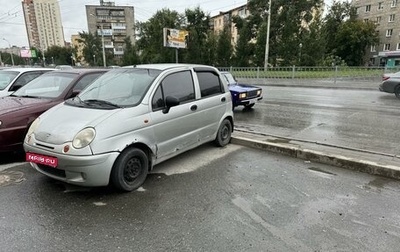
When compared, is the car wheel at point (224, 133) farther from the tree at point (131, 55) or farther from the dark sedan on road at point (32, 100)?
the tree at point (131, 55)

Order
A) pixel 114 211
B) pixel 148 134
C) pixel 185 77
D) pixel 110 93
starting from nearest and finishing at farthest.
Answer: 1. pixel 114 211
2. pixel 148 134
3. pixel 110 93
4. pixel 185 77

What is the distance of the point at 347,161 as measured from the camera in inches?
188

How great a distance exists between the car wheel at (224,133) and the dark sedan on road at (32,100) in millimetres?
3144

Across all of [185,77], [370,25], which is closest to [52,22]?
[370,25]

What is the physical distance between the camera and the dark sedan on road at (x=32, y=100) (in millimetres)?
4863

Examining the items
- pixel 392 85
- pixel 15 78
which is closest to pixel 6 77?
pixel 15 78

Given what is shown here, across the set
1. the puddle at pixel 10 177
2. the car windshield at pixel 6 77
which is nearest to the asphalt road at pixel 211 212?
the puddle at pixel 10 177

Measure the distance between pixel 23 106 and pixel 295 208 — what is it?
493 centimetres

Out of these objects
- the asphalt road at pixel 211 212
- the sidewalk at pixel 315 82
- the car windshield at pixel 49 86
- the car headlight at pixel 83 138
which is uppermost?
the car windshield at pixel 49 86

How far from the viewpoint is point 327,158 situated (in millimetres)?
5000

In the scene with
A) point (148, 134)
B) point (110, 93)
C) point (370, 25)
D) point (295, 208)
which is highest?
point (370, 25)

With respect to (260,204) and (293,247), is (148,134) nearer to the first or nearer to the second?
(260,204)

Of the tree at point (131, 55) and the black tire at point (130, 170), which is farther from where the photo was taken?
the tree at point (131, 55)

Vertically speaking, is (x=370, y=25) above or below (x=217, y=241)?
above
